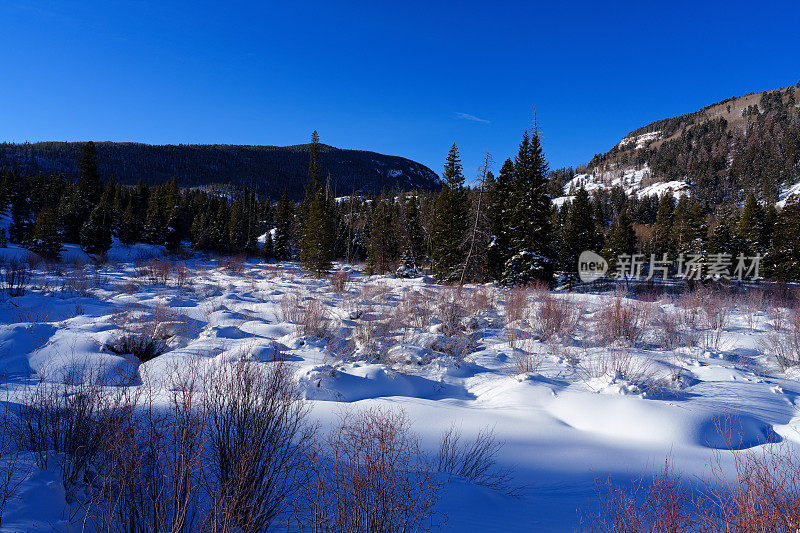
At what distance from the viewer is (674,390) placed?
5.22 m

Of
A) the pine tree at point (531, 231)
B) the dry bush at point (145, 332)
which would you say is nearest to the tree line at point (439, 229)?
the pine tree at point (531, 231)

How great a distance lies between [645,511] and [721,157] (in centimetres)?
17171

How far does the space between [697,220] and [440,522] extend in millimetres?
47279

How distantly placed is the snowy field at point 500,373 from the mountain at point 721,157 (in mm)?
A: 108314

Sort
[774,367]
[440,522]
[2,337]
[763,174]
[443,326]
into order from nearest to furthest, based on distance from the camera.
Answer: [440,522] < [2,337] < [774,367] < [443,326] < [763,174]

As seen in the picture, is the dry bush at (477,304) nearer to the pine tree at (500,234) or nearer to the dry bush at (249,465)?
the dry bush at (249,465)

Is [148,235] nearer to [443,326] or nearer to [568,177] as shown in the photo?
[443,326]

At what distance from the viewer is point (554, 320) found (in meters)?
8.76

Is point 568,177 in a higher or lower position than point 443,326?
higher

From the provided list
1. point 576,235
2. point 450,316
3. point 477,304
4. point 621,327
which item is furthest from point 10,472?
point 576,235

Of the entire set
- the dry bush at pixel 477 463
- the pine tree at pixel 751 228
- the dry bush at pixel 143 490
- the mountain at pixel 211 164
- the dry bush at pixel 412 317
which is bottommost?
the dry bush at pixel 477 463

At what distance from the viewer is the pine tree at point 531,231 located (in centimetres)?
2145

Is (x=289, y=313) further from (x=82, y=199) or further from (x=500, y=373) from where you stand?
(x=82, y=199)

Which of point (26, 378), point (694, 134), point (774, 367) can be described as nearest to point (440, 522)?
point (26, 378)
